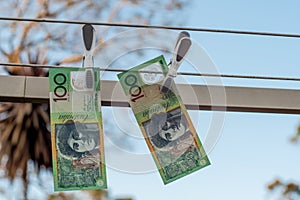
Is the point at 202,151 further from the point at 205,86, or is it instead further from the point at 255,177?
the point at 255,177

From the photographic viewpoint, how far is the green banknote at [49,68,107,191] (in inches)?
44.3

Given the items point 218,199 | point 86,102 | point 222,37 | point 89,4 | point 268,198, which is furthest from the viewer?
point 268,198

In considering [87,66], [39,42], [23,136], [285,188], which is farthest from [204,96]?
[285,188]

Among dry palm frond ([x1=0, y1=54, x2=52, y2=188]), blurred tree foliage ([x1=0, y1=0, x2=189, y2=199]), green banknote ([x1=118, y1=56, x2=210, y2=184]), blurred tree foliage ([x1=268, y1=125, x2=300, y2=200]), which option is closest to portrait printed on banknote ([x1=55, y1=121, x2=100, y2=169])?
green banknote ([x1=118, y1=56, x2=210, y2=184])

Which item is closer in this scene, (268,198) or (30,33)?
(30,33)

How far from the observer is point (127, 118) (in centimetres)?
122

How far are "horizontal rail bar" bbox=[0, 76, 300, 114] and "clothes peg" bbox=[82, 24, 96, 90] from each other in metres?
A: 0.05

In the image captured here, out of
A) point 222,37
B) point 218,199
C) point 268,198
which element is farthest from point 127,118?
point 268,198

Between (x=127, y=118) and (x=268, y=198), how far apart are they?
491 cm

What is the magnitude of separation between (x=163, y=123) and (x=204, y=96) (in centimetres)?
14

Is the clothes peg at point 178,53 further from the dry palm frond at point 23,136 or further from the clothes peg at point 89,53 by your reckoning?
the dry palm frond at point 23,136

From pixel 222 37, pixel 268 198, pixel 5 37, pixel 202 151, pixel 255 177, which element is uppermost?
pixel 5 37

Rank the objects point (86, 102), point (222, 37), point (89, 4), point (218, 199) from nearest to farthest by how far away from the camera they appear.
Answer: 1. point (86, 102)
2. point (222, 37)
3. point (218, 199)
4. point (89, 4)

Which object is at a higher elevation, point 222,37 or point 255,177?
point 255,177
